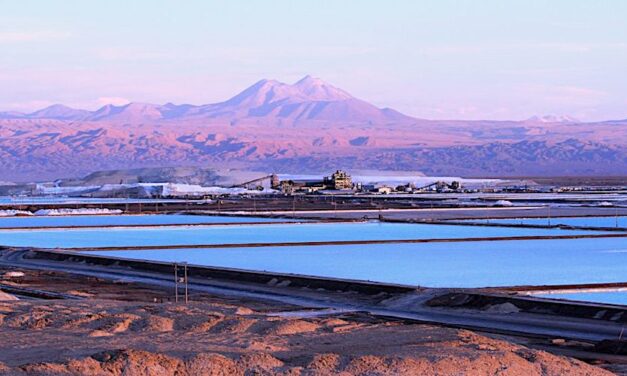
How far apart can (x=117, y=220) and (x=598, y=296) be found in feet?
90.7

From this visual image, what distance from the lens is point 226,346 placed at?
9.10 metres

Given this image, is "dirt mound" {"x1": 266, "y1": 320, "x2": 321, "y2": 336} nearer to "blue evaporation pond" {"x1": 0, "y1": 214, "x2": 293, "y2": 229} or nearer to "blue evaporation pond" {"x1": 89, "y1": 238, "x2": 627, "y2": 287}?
"blue evaporation pond" {"x1": 89, "y1": 238, "x2": 627, "y2": 287}

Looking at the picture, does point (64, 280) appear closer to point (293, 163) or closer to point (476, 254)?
point (476, 254)

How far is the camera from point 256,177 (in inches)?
4264

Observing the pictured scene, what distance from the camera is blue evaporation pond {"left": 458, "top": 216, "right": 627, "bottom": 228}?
118 ft

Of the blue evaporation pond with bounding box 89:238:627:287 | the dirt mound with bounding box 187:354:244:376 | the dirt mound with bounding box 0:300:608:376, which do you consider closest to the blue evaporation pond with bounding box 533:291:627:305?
the blue evaporation pond with bounding box 89:238:627:287

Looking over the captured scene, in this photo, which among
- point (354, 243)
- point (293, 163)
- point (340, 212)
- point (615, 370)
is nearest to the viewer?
point (615, 370)

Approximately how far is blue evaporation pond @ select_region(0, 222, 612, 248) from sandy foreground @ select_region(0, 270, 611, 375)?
635 inches

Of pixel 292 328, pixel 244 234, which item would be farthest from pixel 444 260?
pixel 292 328

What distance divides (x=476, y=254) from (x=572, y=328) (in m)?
11.1

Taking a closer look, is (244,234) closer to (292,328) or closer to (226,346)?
(292,328)

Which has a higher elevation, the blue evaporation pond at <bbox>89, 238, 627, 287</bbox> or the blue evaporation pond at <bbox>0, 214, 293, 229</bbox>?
the blue evaporation pond at <bbox>0, 214, 293, 229</bbox>

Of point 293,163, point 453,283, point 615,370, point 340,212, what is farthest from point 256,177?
point 615,370

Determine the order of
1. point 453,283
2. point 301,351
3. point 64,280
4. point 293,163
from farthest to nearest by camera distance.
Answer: point 293,163
point 64,280
point 453,283
point 301,351
